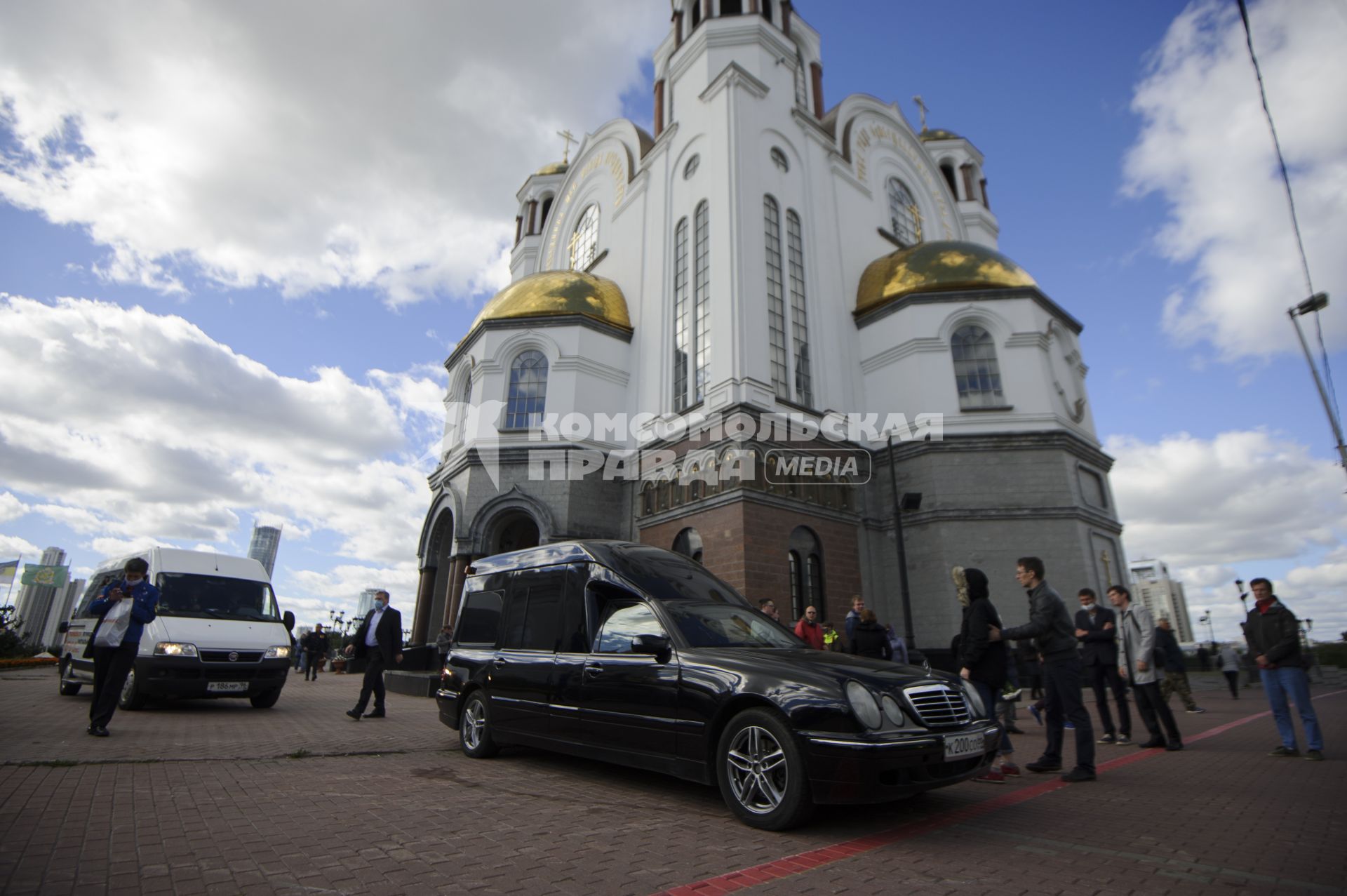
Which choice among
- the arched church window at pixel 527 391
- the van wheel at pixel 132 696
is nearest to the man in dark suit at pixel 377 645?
the van wheel at pixel 132 696

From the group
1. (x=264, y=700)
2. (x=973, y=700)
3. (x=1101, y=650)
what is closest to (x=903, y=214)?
(x=1101, y=650)

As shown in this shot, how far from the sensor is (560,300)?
22.4 m

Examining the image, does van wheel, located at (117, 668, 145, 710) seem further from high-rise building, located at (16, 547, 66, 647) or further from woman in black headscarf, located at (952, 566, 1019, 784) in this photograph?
high-rise building, located at (16, 547, 66, 647)

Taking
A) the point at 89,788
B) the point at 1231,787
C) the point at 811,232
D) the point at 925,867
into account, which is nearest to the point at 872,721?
the point at 925,867

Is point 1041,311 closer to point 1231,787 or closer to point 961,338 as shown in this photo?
point 961,338

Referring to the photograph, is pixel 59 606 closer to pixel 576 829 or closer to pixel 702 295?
pixel 702 295

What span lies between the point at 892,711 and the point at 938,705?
449 mm

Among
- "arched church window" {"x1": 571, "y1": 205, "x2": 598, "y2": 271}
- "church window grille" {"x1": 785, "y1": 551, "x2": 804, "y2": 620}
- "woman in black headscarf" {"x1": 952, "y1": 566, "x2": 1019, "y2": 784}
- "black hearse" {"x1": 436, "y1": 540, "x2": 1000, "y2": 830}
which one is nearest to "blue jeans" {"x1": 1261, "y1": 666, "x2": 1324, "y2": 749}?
"woman in black headscarf" {"x1": 952, "y1": 566, "x2": 1019, "y2": 784}

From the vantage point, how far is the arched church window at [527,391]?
21.3 metres

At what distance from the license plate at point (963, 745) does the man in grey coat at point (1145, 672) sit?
374cm

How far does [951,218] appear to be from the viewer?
101 feet

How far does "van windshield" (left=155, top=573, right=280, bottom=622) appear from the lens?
9.08 metres

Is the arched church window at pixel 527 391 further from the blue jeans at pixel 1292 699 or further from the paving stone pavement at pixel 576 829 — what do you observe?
the blue jeans at pixel 1292 699

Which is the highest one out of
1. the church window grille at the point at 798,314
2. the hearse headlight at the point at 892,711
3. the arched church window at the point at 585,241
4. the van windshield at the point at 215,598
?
the arched church window at the point at 585,241
